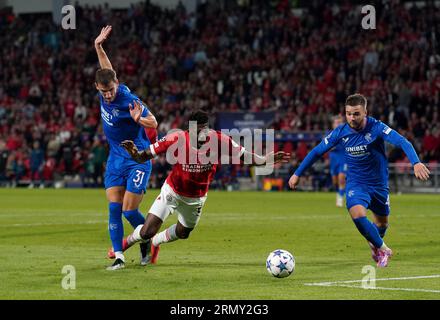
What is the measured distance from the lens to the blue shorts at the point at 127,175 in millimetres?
13078

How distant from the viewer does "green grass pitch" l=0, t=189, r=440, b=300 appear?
→ 10.3 meters

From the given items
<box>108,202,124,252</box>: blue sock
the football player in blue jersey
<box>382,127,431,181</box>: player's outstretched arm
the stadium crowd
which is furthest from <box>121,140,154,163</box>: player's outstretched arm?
the stadium crowd

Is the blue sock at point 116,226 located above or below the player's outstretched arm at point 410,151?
below

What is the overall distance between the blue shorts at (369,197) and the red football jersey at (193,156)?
162cm

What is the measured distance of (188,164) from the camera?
1248cm

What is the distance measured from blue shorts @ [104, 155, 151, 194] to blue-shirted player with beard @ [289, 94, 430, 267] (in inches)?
79.8

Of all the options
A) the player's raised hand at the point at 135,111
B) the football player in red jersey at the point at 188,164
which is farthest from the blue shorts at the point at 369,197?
the player's raised hand at the point at 135,111

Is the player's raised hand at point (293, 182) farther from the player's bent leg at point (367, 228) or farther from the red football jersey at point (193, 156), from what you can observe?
the player's bent leg at point (367, 228)

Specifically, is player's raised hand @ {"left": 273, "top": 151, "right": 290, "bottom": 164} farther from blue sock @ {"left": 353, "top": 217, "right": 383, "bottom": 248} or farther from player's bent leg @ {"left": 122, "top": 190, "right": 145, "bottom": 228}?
player's bent leg @ {"left": 122, "top": 190, "right": 145, "bottom": 228}

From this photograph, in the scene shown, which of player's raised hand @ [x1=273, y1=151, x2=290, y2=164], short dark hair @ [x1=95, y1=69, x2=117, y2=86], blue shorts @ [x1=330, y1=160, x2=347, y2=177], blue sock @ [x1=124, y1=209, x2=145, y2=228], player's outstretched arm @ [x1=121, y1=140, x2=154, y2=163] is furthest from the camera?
blue shorts @ [x1=330, y1=160, x2=347, y2=177]

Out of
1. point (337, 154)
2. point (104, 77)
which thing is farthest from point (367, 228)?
point (337, 154)

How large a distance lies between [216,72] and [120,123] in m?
29.1

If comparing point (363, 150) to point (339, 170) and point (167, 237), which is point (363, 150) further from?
point (339, 170)
